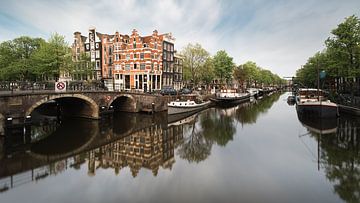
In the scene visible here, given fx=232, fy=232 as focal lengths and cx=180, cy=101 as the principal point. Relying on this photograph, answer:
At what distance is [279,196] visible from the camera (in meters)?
9.80

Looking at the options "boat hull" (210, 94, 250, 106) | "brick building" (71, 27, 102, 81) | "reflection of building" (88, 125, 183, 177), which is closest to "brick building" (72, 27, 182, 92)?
"brick building" (71, 27, 102, 81)

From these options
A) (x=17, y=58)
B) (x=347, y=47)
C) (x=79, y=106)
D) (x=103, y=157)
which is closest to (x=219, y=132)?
(x=103, y=157)

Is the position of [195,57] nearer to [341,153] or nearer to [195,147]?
[195,147]

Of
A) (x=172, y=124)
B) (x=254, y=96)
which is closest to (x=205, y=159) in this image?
(x=172, y=124)

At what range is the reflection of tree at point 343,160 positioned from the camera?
1030 cm

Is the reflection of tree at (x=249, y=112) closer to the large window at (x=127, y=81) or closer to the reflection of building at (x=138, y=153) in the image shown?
the reflection of building at (x=138, y=153)

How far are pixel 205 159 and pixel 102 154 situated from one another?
7033 millimetres

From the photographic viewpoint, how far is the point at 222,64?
60188 millimetres

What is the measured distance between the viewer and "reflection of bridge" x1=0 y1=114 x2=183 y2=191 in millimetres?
12703

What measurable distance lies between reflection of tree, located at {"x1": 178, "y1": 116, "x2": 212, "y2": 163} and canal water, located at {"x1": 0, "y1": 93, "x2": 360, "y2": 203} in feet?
0.24

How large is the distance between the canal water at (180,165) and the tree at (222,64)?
37346 mm

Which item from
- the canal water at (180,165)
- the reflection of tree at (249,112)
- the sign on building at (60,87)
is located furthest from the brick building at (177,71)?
the sign on building at (60,87)

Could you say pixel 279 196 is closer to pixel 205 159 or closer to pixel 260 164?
pixel 260 164

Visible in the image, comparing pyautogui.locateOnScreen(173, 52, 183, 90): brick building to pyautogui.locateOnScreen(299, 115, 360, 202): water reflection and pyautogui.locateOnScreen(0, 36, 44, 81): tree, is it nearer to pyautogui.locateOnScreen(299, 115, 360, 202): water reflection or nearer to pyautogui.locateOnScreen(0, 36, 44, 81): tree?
pyautogui.locateOnScreen(0, 36, 44, 81): tree
